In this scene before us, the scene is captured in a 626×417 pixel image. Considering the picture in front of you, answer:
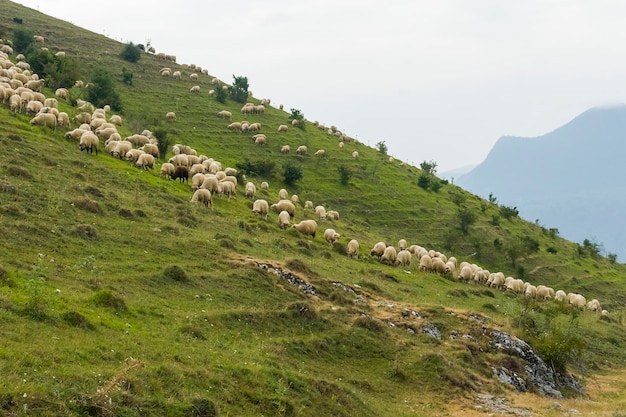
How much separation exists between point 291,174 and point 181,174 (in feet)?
83.0

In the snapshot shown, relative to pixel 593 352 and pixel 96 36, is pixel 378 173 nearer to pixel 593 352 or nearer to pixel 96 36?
pixel 593 352

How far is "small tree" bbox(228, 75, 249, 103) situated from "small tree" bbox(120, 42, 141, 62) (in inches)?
632

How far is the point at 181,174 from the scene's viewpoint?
40.9 meters

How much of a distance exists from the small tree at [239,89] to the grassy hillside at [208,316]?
44.3 m

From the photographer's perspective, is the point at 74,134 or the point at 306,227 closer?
the point at 74,134

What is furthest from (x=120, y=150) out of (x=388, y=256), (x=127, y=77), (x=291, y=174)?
(x=127, y=77)

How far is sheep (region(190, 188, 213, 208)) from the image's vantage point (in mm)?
36625

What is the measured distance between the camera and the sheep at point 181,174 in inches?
1606

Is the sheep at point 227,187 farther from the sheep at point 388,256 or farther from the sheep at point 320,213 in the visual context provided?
the sheep at point 320,213

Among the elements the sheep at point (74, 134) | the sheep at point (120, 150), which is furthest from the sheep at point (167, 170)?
the sheep at point (74, 134)

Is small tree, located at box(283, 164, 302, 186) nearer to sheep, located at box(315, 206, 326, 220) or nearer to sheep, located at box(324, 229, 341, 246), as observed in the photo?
sheep, located at box(315, 206, 326, 220)

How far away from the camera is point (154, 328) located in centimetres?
1631

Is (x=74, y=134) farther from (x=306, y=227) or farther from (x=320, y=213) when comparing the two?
(x=320, y=213)

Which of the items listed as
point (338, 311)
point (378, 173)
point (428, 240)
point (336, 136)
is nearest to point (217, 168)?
point (338, 311)
